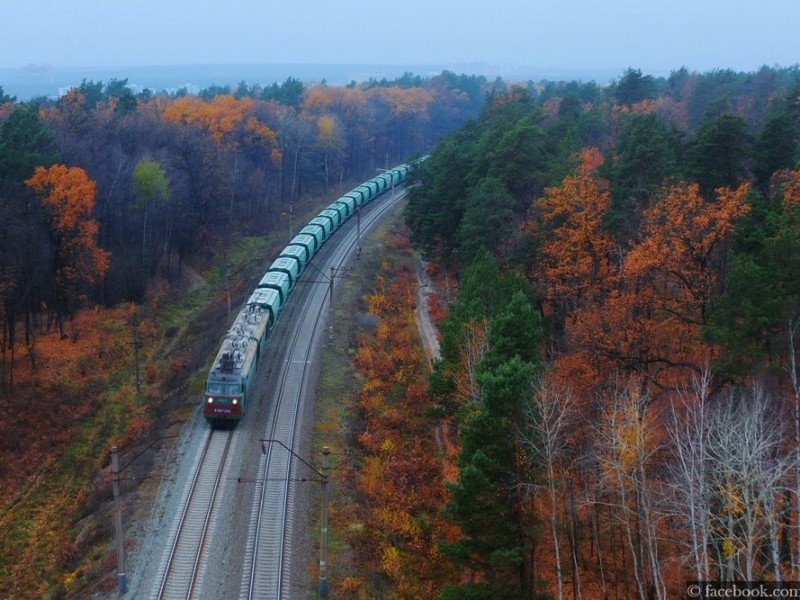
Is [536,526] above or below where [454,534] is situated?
above

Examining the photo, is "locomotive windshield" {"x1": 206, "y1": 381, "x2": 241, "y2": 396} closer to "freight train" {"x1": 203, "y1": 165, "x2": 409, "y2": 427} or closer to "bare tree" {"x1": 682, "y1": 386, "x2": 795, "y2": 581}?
"freight train" {"x1": 203, "y1": 165, "x2": 409, "y2": 427}

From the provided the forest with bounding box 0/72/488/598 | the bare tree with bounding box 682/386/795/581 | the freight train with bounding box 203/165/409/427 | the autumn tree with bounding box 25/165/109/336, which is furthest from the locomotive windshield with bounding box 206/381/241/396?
the bare tree with bounding box 682/386/795/581

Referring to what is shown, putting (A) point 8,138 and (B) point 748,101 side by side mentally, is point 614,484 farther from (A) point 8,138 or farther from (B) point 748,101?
(B) point 748,101

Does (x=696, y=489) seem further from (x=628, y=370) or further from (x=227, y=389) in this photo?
(x=227, y=389)

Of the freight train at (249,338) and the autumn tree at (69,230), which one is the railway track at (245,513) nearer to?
the freight train at (249,338)

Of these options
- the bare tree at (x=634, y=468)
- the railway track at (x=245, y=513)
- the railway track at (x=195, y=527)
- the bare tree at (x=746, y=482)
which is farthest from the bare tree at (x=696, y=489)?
the railway track at (x=195, y=527)

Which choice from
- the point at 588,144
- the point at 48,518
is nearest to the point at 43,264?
the point at 48,518

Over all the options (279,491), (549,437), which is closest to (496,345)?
(549,437)
